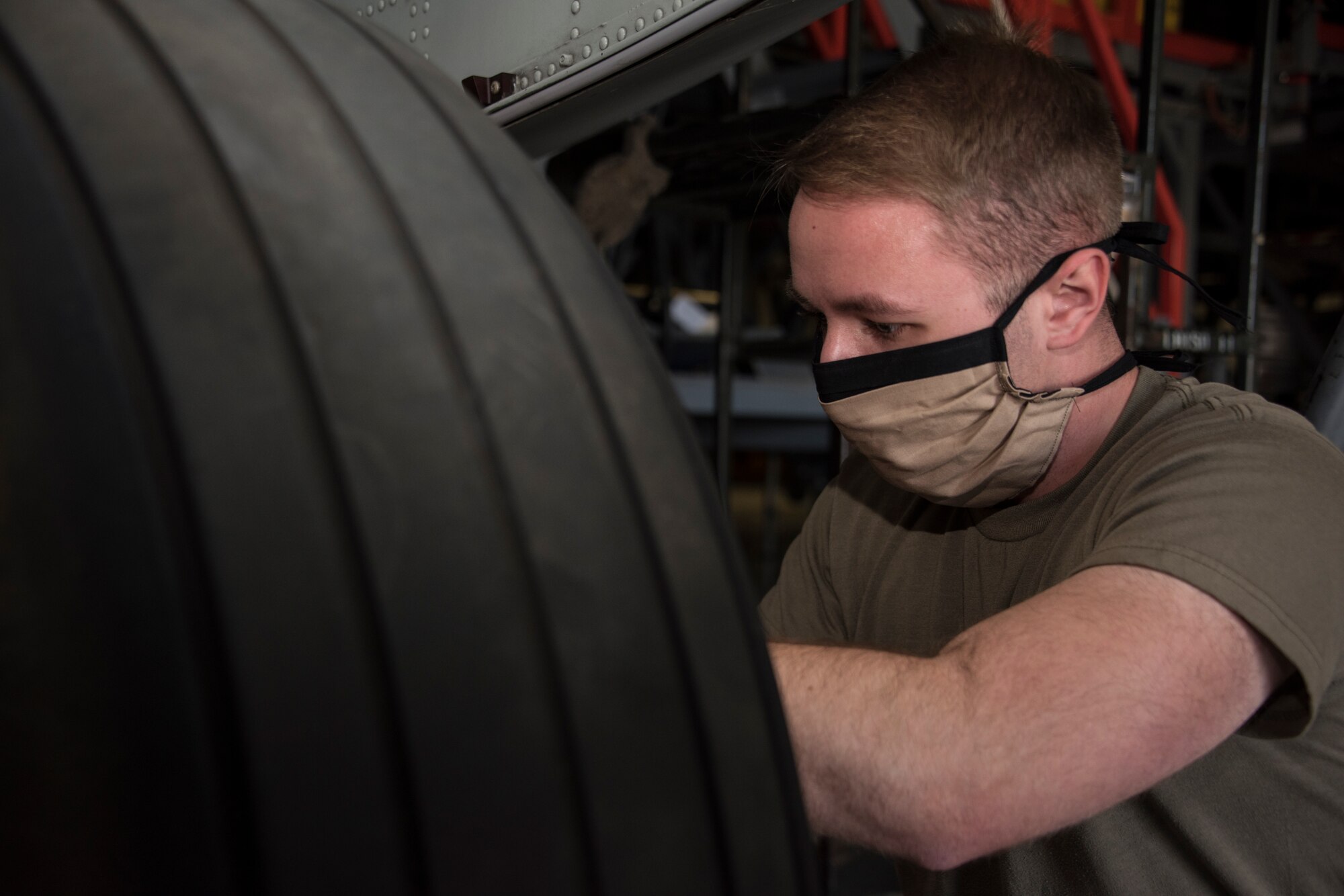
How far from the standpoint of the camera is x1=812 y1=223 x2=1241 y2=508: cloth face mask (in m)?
0.95

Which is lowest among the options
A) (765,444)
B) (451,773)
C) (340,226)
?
(765,444)

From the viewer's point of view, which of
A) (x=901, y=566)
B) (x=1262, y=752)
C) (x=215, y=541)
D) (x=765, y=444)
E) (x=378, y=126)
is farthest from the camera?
(x=765, y=444)

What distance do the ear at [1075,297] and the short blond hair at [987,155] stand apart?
0.02 meters

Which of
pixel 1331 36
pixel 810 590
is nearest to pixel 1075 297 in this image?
pixel 810 590

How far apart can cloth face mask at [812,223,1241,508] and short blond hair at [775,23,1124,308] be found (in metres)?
0.03

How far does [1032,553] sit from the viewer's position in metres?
1.02

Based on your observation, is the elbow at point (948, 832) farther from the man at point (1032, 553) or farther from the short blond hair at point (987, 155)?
the short blond hair at point (987, 155)

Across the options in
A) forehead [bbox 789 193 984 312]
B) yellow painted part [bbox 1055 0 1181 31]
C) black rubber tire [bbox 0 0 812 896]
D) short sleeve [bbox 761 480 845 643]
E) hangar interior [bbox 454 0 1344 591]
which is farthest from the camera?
yellow painted part [bbox 1055 0 1181 31]

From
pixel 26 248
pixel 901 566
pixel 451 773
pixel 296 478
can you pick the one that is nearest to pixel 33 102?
pixel 26 248

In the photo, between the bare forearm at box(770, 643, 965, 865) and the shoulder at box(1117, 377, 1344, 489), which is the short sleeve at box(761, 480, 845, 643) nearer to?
the shoulder at box(1117, 377, 1344, 489)

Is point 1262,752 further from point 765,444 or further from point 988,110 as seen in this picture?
point 765,444

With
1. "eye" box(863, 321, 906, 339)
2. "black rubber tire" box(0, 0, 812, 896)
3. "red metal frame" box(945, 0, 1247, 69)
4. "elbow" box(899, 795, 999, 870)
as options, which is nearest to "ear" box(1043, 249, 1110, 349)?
"eye" box(863, 321, 906, 339)

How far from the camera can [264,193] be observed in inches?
17.3

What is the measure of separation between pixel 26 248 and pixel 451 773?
9.2 inches
